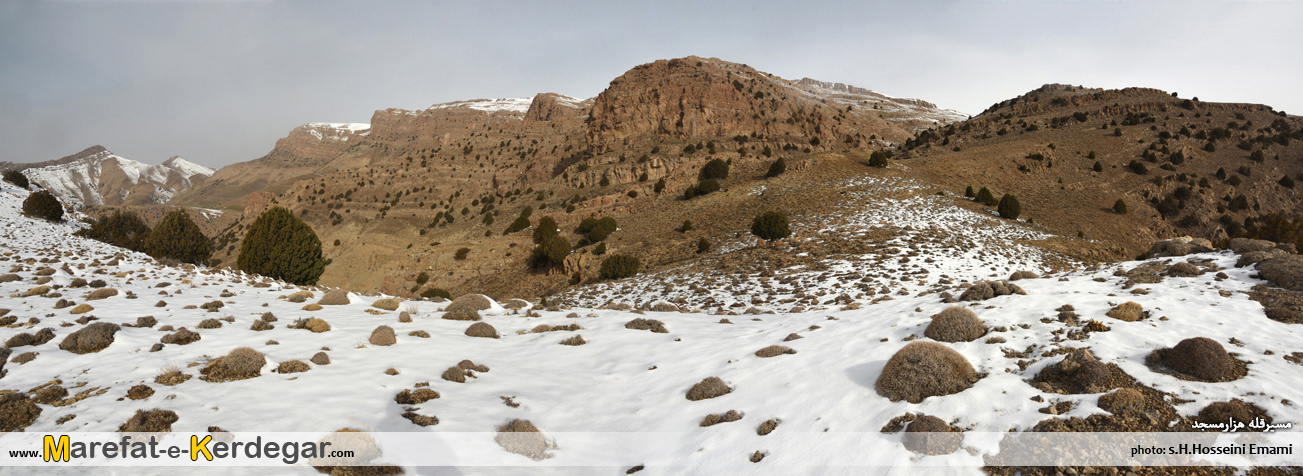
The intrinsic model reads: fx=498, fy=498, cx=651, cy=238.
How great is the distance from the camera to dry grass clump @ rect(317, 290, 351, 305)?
13.4 meters

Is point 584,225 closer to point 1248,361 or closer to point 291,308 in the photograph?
point 291,308

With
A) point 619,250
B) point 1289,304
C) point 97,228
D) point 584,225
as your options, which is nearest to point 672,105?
point 584,225

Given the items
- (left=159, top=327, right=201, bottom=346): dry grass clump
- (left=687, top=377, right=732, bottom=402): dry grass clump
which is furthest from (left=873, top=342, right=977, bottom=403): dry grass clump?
(left=159, top=327, right=201, bottom=346): dry grass clump

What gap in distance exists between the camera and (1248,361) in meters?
5.98

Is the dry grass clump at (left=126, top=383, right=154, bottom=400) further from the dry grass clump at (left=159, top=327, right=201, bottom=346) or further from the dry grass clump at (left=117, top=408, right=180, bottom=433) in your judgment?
the dry grass clump at (left=159, top=327, right=201, bottom=346)

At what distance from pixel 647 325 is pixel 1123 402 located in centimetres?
869

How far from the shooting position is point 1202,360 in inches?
229

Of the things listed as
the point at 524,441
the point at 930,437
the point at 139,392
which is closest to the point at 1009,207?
the point at 930,437

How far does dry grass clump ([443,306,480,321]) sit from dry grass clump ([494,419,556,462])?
7.06m

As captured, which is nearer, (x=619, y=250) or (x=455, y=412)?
(x=455, y=412)

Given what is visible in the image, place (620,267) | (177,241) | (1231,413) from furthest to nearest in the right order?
(177,241)
(620,267)
(1231,413)

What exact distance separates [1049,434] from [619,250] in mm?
27665

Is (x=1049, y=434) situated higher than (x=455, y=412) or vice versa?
(x=1049, y=434)

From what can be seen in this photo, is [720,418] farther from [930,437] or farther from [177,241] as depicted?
[177,241]
